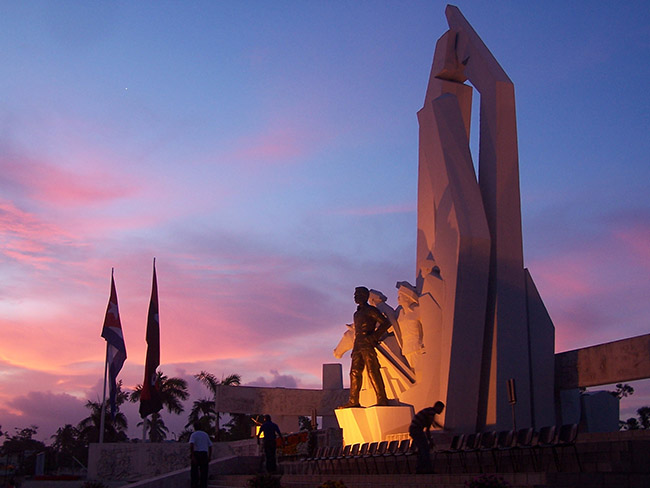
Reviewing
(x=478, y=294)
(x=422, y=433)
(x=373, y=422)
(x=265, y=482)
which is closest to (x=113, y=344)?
(x=373, y=422)

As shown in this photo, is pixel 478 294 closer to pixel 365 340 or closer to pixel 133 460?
pixel 365 340

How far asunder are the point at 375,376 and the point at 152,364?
950 cm

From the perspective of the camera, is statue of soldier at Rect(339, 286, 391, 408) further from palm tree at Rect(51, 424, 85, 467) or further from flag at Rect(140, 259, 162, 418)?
palm tree at Rect(51, 424, 85, 467)

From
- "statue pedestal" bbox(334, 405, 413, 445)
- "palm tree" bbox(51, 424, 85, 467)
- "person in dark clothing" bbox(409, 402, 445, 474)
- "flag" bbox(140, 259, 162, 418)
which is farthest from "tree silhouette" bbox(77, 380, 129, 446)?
"person in dark clothing" bbox(409, 402, 445, 474)

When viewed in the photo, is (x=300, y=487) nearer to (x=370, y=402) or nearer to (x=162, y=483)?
(x=162, y=483)

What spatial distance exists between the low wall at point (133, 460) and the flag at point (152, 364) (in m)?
1.18

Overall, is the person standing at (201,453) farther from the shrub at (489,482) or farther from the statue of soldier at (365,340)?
the statue of soldier at (365,340)

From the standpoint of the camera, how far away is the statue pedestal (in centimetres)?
1484

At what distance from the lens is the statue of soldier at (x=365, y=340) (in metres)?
15.9

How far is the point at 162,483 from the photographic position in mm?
12680

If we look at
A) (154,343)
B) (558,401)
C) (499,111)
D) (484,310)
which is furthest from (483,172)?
(154,343)

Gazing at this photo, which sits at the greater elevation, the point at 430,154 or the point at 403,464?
the point at 430,154

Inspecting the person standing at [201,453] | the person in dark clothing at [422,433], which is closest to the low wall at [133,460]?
the person standing at [201,453]

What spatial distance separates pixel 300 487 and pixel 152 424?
26.6 m
